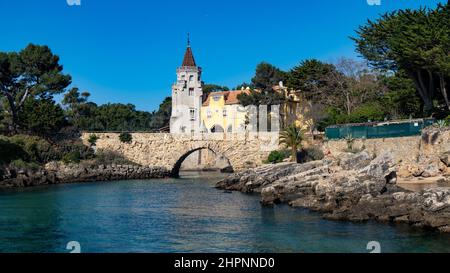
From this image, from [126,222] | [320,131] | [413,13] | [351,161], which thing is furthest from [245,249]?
[320,131]

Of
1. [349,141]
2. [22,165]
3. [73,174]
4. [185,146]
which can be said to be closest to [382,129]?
[349,141]

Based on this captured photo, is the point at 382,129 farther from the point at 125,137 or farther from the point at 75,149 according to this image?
the point at 75,149

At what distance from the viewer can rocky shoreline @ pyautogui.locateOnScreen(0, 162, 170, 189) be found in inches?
Result: 1789

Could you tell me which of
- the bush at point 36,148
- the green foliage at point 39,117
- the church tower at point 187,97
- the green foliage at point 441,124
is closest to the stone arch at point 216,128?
the church tower at point 187,97

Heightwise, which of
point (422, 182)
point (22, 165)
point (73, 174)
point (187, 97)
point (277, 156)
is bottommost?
point (422, 182)

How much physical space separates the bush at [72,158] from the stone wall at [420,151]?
29015 millimetres

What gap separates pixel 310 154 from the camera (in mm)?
47719

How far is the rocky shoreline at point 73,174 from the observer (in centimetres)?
4544

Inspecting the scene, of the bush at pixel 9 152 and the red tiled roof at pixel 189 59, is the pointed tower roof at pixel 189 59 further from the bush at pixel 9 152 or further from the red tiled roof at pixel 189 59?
the bush at pixel 9 152

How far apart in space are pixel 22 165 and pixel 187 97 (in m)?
21.8

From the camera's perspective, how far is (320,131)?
53.2m

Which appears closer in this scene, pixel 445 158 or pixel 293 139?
pixel 445 158
